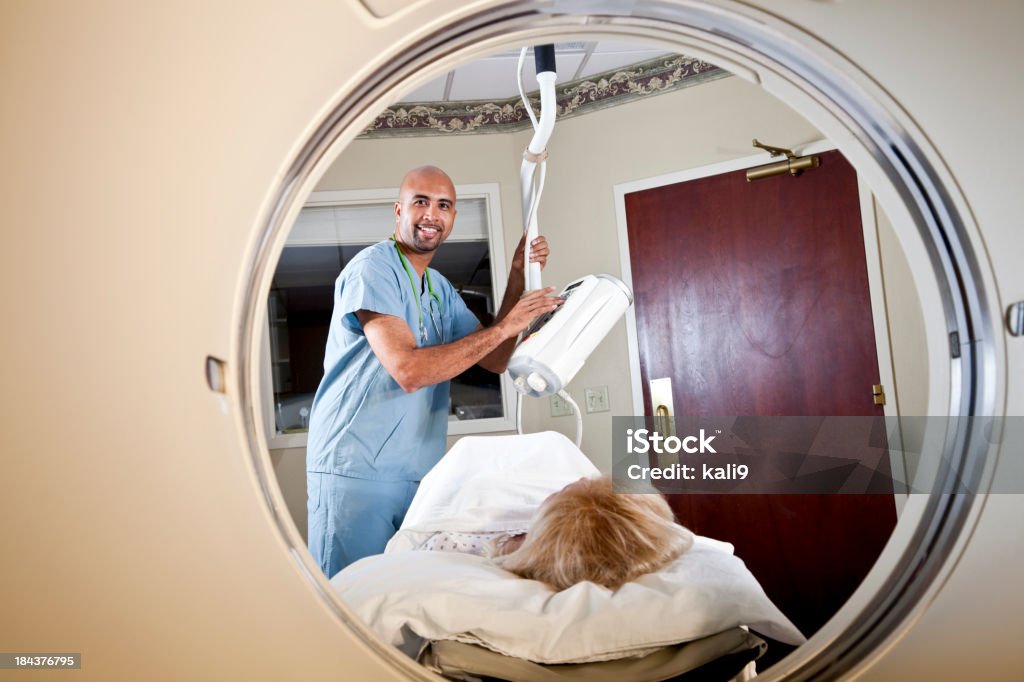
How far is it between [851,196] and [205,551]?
1872mm

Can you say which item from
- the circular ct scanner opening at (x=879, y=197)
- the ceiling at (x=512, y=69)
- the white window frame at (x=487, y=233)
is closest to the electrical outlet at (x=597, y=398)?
the white window frame at (x=487, y=233)

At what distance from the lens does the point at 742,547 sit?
2109 millimetres

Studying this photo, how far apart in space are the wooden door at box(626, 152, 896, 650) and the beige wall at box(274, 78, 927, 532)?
0.08 m

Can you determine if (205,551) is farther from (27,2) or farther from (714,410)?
(714,410)

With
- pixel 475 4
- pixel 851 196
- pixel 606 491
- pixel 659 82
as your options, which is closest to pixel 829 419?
pixel 851 196

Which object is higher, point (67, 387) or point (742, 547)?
point (67, 387)

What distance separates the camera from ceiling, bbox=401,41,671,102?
195 centimetres

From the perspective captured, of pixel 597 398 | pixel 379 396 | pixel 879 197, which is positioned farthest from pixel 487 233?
pixel 879 197

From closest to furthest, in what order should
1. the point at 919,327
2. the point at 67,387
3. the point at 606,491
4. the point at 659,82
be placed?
the point at 67,387, the point at 606,491, the point at 919,327, the point at 659,82

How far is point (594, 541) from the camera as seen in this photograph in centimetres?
89

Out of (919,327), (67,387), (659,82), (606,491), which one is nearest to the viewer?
(67,387)

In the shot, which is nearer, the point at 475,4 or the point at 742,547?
the point at 475,4

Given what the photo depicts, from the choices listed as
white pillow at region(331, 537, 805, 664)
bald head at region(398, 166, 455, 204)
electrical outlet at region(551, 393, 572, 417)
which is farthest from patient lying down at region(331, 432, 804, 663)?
electrical outlet at region(551, 393, 572, 417)

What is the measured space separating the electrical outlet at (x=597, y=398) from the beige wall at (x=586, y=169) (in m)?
0.02
